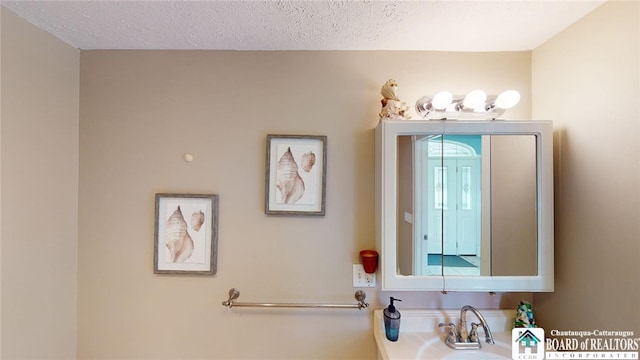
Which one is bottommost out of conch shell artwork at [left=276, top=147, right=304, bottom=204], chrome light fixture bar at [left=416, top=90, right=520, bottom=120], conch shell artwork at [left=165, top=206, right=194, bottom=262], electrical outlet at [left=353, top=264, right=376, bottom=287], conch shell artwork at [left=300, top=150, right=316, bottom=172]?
electrical outlet at [left=353, top=264, right=376, bottom=287]

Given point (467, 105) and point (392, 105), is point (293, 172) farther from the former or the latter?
point (467, 105)

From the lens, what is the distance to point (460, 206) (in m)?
1.31

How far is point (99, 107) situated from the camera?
4.91 feet

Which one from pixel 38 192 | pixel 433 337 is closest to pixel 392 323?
pixel 433 337

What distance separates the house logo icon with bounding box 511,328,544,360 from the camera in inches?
49.6

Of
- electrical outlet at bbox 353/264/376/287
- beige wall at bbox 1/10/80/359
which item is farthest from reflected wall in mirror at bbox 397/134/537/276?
beige wall at bbox 1/10/80/359

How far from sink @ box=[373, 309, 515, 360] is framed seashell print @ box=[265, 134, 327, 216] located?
687 millimetres

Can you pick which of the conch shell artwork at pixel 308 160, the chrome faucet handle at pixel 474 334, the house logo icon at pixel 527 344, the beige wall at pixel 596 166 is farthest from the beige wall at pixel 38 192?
the beige wall at pixel 596 166

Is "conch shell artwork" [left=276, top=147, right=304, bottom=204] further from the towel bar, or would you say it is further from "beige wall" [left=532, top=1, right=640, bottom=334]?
"beige wall" [left=532, top=1, right=640, bottom=334]

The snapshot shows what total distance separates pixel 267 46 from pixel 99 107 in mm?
962

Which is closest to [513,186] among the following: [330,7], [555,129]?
[555,129]

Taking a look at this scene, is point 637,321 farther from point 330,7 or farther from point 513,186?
point 330,7

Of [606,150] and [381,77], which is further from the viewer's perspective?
[381,77]

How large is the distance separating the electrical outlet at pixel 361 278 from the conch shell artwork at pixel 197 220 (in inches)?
33.3
